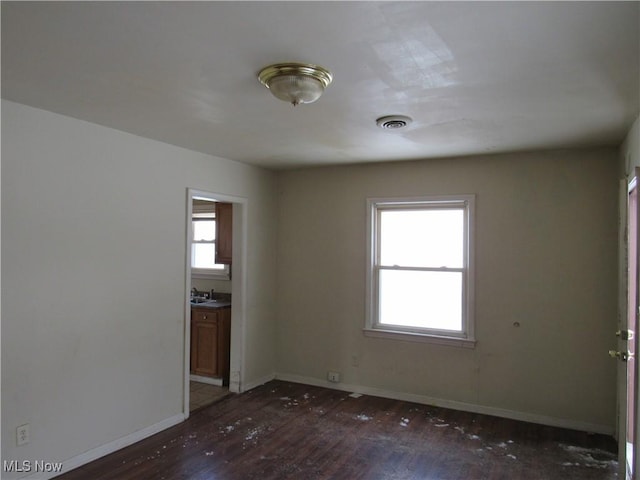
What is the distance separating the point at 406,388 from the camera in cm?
438

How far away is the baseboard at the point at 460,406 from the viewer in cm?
367

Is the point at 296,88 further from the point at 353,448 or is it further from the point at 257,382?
the point at 257,382

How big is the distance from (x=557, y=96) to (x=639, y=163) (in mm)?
699

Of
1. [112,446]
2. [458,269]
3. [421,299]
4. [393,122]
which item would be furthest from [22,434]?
[458,269]

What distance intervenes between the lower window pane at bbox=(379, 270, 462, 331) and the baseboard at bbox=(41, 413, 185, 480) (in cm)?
220

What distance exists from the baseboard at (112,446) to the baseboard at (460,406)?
152 centimetres

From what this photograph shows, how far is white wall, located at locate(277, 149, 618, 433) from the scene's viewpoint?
3664 millimetres

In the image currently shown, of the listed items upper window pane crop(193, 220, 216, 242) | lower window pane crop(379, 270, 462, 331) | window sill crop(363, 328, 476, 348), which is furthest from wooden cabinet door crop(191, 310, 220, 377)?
lower window pane crop(379, 270, 462, 331)

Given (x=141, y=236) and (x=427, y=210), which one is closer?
(x=141, y=236)

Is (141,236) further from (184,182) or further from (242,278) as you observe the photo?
(242,278)

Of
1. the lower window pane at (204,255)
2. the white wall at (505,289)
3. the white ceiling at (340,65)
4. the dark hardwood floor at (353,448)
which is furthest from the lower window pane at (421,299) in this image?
the lower window pane at (204,255)

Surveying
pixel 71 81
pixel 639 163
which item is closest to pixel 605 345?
pixel 639 163

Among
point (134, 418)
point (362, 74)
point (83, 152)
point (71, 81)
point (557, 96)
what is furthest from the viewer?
point (134, 418)

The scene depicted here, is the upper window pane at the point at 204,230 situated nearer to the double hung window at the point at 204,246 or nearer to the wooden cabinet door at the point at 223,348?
the double hung window at the point at 204,246
